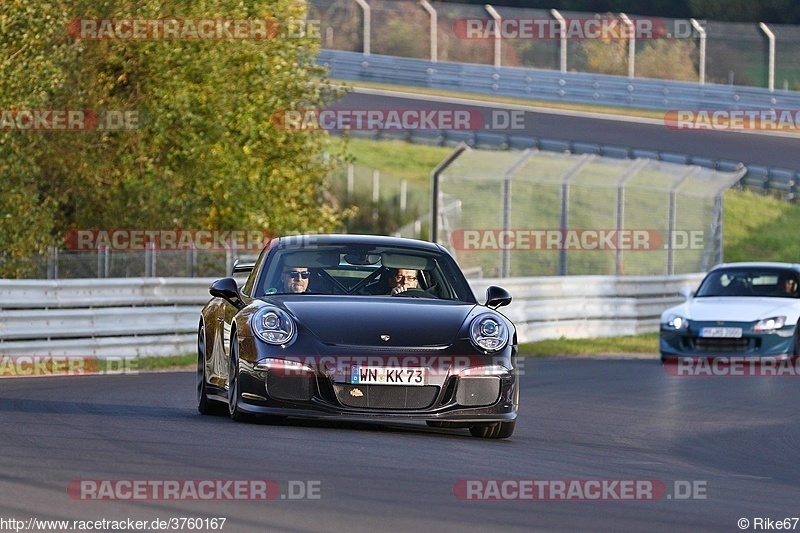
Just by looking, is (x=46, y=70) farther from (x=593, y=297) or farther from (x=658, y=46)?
(x=658, y=46)

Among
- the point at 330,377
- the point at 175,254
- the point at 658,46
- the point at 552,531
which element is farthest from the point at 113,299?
the point at 658,46

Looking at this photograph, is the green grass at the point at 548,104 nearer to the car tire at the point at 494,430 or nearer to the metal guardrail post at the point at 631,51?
the metal guardrail post at the point at 631,51

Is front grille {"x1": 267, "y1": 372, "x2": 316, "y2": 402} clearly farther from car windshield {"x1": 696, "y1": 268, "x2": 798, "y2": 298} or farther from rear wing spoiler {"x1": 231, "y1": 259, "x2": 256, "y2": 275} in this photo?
car windshield {"x1": 696, "y1": 268, "x2": 798, "y2": 298}

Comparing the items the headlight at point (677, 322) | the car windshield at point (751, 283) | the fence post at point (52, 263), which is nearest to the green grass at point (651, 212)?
the car windshield at point (751, 283)

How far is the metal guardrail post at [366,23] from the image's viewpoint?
Answer: 128ft

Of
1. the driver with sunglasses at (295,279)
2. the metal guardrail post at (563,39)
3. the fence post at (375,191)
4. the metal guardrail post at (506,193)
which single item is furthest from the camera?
the fence post at (375,191)

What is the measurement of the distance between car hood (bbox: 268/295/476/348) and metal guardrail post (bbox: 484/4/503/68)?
26.1m

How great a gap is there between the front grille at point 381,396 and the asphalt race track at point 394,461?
0.20 metres

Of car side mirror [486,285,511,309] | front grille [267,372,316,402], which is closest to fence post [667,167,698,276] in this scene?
car side mirror [486,285,511,309]

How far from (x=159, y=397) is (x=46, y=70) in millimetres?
9106

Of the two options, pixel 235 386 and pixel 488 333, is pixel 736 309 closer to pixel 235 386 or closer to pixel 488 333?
pixel 488 333

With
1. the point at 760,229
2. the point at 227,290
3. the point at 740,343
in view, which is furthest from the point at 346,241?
the point at 760,229

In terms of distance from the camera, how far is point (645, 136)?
39969mm

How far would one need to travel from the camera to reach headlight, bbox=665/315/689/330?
19203mm
